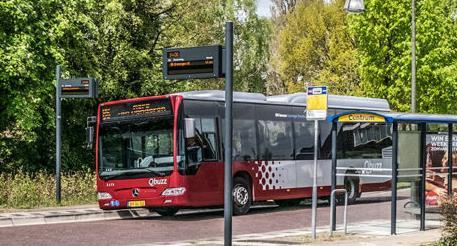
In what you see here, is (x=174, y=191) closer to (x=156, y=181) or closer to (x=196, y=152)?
(x=156, y=181)

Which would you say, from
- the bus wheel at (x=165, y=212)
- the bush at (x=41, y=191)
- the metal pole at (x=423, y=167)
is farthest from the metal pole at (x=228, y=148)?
the bush at (x=41, y=191)

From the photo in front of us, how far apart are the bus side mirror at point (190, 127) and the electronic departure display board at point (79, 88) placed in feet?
11.1

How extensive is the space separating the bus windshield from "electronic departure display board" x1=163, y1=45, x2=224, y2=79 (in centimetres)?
839

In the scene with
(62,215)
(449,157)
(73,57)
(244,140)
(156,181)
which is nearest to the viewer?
(449,157)

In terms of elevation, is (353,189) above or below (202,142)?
below

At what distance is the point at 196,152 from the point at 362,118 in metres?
5.75

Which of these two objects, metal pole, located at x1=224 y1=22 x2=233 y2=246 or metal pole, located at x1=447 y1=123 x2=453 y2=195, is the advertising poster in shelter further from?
metal pole, located at x1=224 y1=22 x2=233 y2=246

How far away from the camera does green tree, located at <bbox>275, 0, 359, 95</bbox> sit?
51.2 meters

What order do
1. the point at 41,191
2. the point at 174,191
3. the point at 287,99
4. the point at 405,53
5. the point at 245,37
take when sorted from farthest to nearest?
the point at 245,37 → the point at 405,53 → the point at 287,99 → the point at 41,191 → the point at 174,191

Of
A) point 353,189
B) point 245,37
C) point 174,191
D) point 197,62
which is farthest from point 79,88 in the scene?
point 245,37

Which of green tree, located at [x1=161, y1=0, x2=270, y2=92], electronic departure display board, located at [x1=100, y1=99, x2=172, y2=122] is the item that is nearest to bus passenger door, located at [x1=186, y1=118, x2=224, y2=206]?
electronic departure display board, located at [x1=100, y1=99, x2=172, y2=122]

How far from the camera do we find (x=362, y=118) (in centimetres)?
1547

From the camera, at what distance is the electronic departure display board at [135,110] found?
20.0 metres

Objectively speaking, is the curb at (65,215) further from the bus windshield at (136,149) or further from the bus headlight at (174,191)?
the bus headlight at (174,191)
